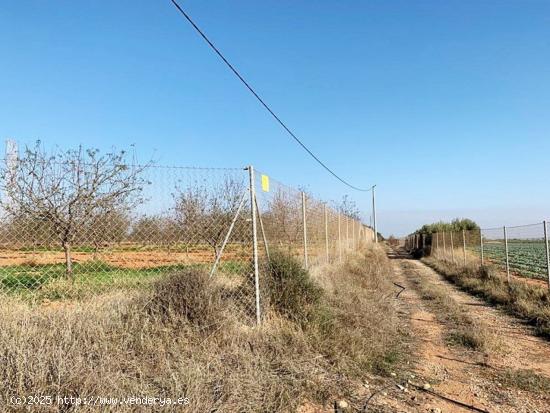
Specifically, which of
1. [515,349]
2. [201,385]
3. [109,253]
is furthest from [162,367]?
[515,349]

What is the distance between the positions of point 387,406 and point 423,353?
2155 mm

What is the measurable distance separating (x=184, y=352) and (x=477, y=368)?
3.58 metres

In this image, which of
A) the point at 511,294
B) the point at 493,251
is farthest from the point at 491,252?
the point at 511,294

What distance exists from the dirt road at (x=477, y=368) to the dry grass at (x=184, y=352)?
→ 542 mm

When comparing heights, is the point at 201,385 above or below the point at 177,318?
below

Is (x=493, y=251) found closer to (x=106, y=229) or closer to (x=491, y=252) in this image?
(x=491, y=252)

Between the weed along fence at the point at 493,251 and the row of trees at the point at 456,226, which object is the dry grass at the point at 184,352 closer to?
the weed along fence at the point at 493,251

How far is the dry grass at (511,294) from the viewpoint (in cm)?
770

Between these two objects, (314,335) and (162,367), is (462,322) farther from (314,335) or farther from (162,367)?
(162,367)

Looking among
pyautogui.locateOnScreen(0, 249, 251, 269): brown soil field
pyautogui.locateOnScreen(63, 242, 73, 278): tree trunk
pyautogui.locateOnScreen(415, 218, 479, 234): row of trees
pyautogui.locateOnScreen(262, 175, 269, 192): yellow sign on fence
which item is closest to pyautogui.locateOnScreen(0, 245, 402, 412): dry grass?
pyautogui.locateOnScreen(0, 249, 251, 269): brown soil field

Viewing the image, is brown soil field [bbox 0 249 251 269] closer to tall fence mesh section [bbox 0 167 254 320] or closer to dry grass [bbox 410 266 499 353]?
tall fence mesh section [bbox 0 167 254 320]

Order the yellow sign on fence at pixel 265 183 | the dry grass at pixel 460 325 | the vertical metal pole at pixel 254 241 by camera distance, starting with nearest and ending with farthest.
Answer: the vertical metal pole at pixel 254 241 → the dry grass at pixel 460 325 → the yellow sign on fence at pixel 265 183

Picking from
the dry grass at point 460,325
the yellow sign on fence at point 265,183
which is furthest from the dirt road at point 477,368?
the yellow sign on fence at point 265,183

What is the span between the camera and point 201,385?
135 inches
